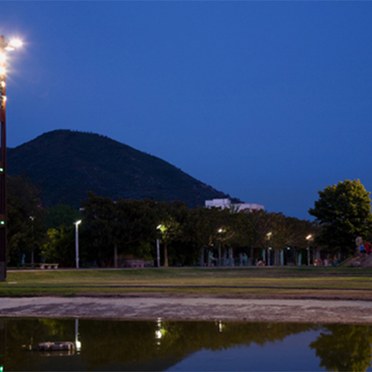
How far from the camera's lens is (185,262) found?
303ft

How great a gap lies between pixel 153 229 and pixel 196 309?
200 feet

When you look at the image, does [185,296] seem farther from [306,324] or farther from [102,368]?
[102,368]

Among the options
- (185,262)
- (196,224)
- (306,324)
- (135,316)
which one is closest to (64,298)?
(135,316)

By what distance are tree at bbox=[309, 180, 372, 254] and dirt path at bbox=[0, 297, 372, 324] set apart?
54.8m

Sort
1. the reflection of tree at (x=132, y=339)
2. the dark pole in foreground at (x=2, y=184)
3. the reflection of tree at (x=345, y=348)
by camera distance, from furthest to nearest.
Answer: the dark pole in foreground at (x=2, y=184) → the reflection of tree at (x=132, y=339) → the reflection of tree at (x=345, y=348)

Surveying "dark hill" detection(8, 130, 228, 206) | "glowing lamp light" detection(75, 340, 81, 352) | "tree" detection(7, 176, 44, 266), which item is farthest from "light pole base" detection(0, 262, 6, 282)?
"dark hill" detection(8, 130, 228, 206)

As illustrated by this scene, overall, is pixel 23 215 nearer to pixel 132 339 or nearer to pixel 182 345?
pixel 132 339

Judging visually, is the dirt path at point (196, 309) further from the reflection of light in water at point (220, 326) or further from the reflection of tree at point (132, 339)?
the reflection of tree at point (132, 339)

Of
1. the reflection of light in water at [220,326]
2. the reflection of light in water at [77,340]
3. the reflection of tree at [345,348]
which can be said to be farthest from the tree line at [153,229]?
the reflection of tree at [345,348]

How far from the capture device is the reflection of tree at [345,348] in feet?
33.1

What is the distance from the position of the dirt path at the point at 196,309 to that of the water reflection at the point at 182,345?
112 centimetres

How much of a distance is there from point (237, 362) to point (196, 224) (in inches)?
2934

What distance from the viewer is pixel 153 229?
258 ft

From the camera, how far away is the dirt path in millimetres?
15938
